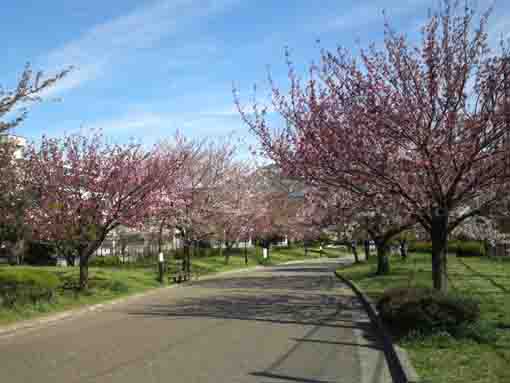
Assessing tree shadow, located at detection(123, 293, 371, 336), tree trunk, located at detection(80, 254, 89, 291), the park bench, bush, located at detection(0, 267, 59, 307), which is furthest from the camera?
the park bench

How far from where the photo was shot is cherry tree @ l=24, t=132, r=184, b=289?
19.4 meters

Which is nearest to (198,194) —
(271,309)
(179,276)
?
(179,276)

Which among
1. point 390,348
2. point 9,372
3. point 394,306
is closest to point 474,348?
point 390,348

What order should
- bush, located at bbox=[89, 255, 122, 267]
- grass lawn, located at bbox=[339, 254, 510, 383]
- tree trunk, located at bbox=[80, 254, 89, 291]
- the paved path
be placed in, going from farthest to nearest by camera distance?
bush, located at bbox=[89, 255, 122, 267], tree trunk, located at bbox=[80, 254, 89, 291], the paved path, grass lawn, located at bbox=[339, 254, 510, 383]

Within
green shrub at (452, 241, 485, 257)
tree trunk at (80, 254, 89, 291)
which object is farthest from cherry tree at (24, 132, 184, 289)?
green shrub at (452, 241, 485, 257)

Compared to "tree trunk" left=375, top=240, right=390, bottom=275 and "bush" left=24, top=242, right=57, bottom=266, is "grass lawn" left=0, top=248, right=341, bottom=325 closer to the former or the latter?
"bush" left=24, top=242, right=57, bottom=266

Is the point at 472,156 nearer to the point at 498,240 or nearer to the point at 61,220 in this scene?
the point at 61,220

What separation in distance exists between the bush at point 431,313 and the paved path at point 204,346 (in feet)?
2.27

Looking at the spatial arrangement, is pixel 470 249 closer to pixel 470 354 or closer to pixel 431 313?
pixel 431 313

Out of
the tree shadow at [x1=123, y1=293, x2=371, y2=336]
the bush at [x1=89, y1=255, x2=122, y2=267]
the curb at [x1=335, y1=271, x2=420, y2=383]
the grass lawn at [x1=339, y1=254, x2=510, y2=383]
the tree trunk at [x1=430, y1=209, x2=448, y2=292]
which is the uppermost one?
the tree trunk at [x1=430, y1=209, x2=448, y2=292]

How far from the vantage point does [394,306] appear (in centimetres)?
1082

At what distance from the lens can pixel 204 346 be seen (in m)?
10.2

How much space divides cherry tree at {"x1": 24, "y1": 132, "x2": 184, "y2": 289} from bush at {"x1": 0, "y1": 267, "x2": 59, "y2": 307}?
4.27ft

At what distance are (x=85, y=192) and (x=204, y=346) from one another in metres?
11.9
